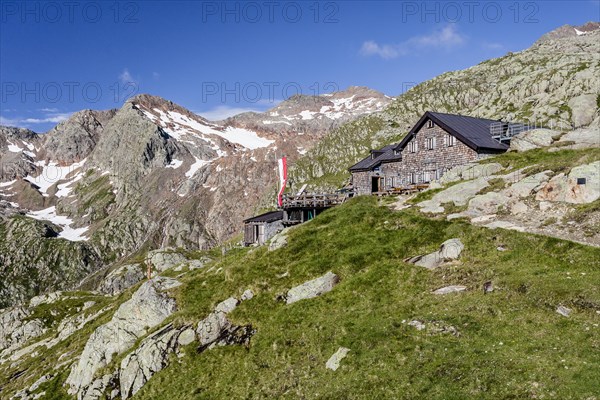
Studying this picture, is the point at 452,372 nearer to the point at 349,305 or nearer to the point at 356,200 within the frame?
the point at 349,305

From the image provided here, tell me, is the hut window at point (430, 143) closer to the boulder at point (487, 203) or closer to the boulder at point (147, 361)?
the boulder at point (487, 203)

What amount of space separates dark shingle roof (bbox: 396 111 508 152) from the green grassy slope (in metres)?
22.5

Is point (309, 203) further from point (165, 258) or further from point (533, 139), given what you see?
point (165, 258)

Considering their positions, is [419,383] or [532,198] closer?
[419,383]

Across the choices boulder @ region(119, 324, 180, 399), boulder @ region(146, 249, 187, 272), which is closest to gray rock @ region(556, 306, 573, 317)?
boulder @ region(119, 324, 180, 399)

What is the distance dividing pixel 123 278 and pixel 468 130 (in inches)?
5382

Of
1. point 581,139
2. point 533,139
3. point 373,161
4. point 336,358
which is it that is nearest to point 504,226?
point 336,358

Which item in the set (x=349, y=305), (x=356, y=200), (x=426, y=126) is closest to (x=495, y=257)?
(x=349, y=305)

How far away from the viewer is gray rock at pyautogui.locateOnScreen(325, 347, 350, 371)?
84.1 ft

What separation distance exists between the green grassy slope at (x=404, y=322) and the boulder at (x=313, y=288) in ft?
2.53

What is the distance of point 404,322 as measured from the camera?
27.2m

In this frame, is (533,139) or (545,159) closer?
(545,159)

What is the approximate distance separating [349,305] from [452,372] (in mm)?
11092

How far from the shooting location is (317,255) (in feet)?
131
